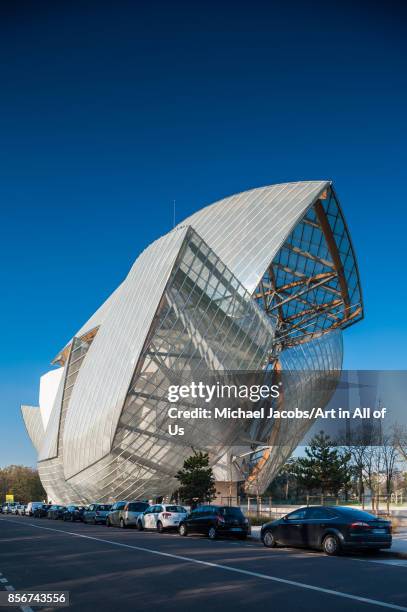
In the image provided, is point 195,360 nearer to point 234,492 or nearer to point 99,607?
point 234,492

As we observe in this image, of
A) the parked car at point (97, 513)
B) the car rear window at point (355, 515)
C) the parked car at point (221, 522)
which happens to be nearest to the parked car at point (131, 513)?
the parked car at point (97, 513)

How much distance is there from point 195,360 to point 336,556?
23.3 metres

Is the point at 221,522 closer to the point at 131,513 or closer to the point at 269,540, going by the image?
the point at 269,540

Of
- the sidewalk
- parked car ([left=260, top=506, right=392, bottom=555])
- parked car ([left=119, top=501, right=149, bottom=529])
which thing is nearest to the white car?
parked car ([left=119, top=501, right=149, bottom=529])

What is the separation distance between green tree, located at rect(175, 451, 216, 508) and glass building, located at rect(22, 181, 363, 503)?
252 centimetres

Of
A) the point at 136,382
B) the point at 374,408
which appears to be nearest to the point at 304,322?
the point at 374,408

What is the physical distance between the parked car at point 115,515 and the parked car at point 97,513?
54.3 inches

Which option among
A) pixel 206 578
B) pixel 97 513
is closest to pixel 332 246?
pixel 97 513

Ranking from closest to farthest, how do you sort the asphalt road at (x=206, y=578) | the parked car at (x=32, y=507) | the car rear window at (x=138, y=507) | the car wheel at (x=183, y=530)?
the asphalt road at (x=206, y=578)
the car wheel at (x=183, y=530)
the car rear window at (x=138, y=507)
the parked car at (x=32, y=507)

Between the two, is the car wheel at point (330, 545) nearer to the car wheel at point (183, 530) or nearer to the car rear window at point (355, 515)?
the car rear window at point (355, 515)

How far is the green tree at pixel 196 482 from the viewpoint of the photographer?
130 ft

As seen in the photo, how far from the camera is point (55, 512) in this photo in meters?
52.4

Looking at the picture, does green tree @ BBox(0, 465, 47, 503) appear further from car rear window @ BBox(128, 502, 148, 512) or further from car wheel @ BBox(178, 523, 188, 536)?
car wheel @ BBox(178, 523, 188, 536)

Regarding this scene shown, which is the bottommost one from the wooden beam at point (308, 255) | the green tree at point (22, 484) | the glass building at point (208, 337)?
the green tree at point (22, 484)
